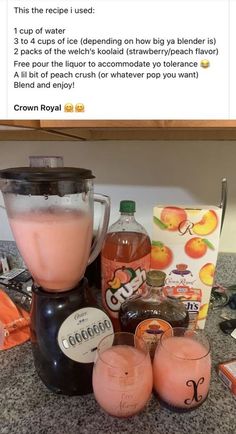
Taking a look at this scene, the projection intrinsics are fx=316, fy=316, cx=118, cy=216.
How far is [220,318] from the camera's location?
784mm

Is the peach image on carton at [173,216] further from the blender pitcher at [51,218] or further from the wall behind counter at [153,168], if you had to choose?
the wall behind counter at [153,168]

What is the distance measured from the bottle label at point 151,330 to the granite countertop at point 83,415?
9cm

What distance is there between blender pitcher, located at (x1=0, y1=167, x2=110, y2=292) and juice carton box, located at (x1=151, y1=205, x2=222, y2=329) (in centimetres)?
18

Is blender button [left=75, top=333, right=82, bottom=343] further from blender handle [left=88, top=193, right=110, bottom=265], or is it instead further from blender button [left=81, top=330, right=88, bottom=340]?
blender handle [left=88, top=193, right=110, bottom=265]

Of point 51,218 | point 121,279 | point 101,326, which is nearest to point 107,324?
point 101,326

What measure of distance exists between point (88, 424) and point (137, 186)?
0.64 metres

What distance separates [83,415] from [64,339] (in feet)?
0.40

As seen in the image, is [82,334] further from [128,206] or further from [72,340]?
[128,206]

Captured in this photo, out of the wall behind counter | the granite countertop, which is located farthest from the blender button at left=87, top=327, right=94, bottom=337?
the wall behind counter

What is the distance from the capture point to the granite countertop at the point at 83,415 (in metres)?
0.49

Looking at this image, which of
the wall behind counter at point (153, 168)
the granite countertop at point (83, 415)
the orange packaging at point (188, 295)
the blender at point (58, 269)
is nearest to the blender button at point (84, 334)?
the blender at point (58, 269)

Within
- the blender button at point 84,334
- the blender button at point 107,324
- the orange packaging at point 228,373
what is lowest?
the orange packaging at point 228,373

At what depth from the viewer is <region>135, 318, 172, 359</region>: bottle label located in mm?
568
